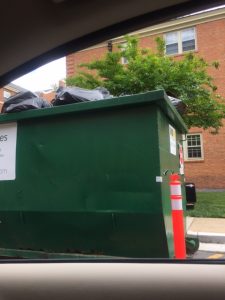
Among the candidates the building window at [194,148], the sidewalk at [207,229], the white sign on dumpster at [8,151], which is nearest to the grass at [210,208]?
the sidewalk at [207,229]

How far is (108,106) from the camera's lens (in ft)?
11.6

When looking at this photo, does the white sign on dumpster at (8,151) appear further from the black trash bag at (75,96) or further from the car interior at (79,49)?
the car interior at (79,49)

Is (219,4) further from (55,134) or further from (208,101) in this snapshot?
(208,101)

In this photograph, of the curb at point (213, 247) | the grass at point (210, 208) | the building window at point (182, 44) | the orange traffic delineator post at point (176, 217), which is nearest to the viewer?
the orange traffic delineator post at point (176, 217)

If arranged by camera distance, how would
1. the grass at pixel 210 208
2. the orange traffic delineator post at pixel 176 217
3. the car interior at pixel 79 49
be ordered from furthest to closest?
1. the grass at pixel 210 208
2. the orange traffic delineator post at pixel 176 217
3. the car interior at pixel 79 49

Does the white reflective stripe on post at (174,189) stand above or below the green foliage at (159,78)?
below

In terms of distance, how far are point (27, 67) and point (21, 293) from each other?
4.49ft

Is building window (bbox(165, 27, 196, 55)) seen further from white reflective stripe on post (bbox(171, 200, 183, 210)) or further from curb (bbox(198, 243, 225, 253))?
white reflective stripe on post (bbox(171, 200, 183, 210))

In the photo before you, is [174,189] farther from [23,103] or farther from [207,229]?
[207,229]

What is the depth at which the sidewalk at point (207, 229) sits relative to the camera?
7.45 metres

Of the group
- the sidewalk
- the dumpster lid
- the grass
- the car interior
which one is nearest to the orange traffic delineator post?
the dumpster lid

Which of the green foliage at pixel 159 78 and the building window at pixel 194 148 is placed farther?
the building window at pixel 194 148

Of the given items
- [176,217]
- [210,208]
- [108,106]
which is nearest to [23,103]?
[108,106]

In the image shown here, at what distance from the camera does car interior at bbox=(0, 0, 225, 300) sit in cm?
224
